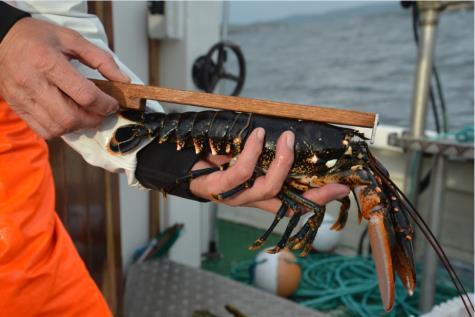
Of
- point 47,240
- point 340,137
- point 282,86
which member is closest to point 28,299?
point 47,240

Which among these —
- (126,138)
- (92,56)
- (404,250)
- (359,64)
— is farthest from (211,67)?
(359,64)

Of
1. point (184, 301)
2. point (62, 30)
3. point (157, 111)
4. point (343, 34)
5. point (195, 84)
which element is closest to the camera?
point (62, 30)

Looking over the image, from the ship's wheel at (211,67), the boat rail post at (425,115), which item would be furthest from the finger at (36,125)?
the boat rail post at (425,115)

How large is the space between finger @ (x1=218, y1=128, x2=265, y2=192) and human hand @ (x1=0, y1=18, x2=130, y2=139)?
0.32 metres

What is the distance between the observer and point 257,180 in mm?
1122

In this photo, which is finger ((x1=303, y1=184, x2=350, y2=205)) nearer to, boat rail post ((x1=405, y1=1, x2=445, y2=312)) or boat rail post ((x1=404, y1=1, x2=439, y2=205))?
boat rail post ((x1=405, y1=1, x2=445, y2=312))

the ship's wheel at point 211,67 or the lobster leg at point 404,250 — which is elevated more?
the ship's wheel at point 211,67

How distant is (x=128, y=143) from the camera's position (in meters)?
1.25

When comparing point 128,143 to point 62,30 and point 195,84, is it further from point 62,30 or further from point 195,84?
point 195,84

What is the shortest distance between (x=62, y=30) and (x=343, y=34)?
33.9m

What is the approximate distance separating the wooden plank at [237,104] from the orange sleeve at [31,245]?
282mm

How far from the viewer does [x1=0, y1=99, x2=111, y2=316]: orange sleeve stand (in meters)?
1.10

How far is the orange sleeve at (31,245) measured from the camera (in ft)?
3.61

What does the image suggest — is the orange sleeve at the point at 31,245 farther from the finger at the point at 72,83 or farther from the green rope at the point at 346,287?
the green rope at the point at 346,287
